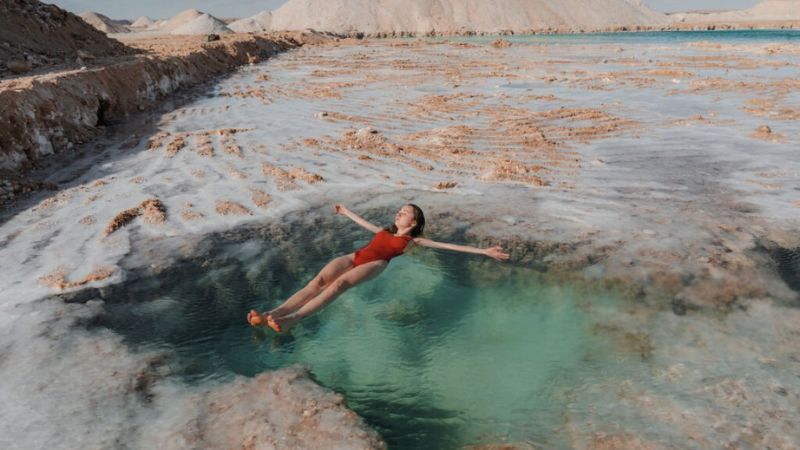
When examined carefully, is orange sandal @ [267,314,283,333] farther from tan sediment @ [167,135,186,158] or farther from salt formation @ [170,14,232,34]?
salt formation @ [170,14,232,34]

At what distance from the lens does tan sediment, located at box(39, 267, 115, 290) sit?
512 centimetres

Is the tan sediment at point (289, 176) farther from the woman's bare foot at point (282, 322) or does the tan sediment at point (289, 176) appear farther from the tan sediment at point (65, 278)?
the woman's bare foot at point (282, 322)

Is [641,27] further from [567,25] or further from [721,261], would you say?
[721,261]

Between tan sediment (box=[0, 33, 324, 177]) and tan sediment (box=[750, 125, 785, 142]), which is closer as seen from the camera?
tan sediment (box=[0, 33, 324, 177])

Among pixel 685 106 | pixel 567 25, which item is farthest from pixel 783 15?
pixel 685 106

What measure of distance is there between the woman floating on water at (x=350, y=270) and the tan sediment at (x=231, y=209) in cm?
174

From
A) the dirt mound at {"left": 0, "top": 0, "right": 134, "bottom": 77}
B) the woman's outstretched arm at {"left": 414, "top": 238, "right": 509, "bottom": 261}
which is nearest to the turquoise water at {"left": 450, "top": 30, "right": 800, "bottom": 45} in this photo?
the dirt mound at {"left": 0, "top": 0, "right": 134, "bottom": 77}

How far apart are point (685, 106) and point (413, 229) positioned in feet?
36.3

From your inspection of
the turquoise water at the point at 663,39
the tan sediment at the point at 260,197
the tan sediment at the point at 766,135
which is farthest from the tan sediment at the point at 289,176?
the turquoise water at the point at 663,39

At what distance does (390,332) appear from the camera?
457 centimetres

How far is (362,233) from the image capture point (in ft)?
21.1

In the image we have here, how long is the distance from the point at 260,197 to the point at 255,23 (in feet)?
300

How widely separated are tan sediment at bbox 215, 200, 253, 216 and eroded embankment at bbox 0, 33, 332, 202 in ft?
9.48

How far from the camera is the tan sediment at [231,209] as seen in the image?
6941 mm
